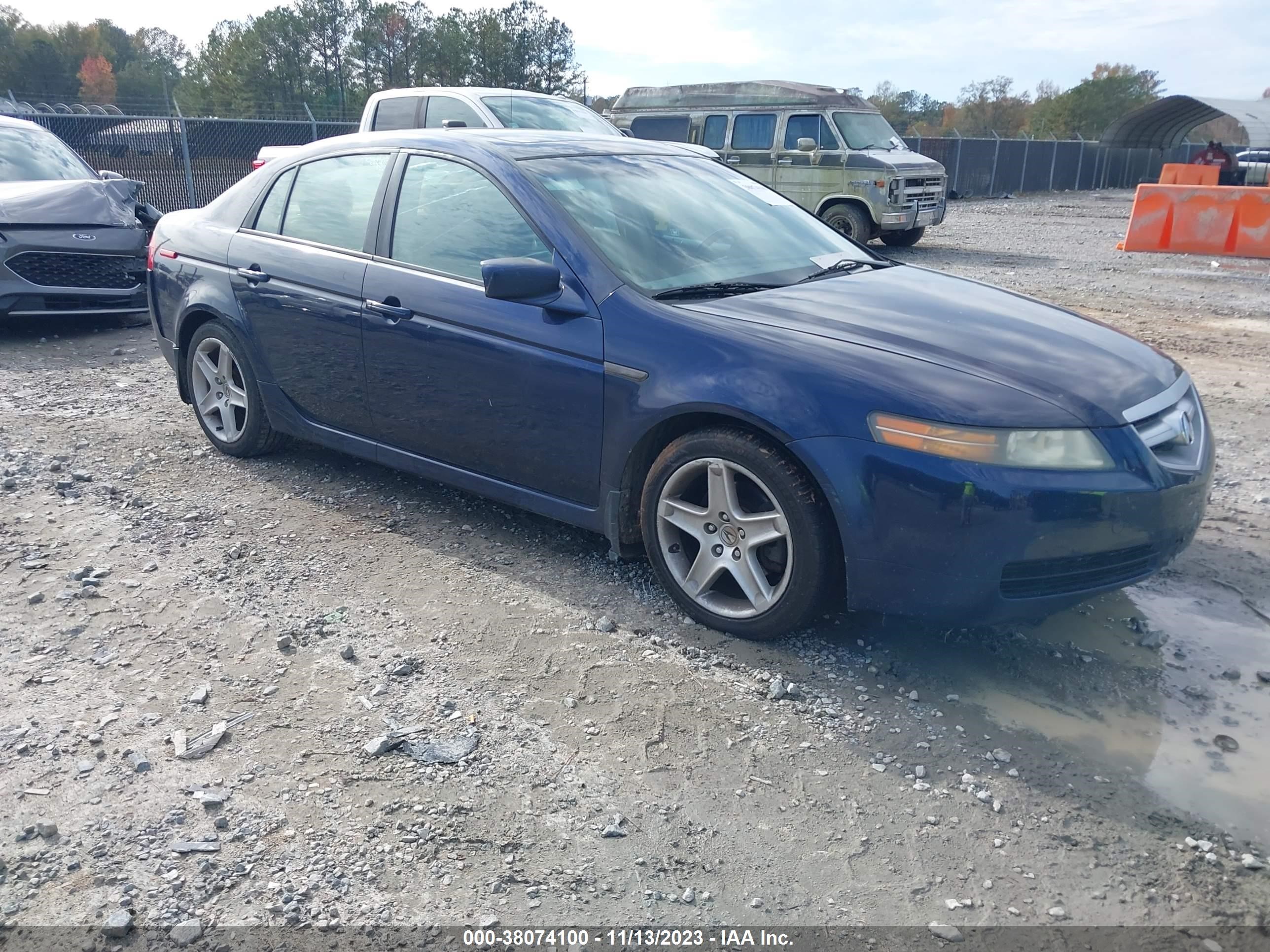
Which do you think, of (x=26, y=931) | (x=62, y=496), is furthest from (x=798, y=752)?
(x=62, y=496)

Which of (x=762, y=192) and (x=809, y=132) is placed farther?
(x=809, y=132)

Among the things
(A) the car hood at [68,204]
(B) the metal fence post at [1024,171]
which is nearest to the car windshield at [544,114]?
(A) the car hood at [68,204]

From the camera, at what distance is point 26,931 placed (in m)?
2.36

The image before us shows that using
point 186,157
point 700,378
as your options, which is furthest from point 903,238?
point 700,378

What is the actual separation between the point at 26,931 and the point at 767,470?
2345 millimetres

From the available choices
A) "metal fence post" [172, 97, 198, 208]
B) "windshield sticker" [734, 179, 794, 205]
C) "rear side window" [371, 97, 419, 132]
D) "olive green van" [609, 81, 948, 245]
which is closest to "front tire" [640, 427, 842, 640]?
"windshield sticker" [734, 179, 794, 205]

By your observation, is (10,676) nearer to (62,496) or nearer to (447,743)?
(447,743)

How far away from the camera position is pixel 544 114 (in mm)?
10578

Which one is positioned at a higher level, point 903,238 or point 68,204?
point 68,204

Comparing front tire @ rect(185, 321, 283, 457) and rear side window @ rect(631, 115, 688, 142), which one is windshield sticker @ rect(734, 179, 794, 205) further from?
rear side window @ rect(631, 115, 688, 142)

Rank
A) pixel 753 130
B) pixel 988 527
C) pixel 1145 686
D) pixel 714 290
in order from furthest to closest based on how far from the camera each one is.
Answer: pixel 753 130 < pixel 714 290 < pixel 1145 686 < pixel 988 527

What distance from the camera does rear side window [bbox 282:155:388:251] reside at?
4.65 meters

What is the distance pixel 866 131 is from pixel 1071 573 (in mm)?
13244

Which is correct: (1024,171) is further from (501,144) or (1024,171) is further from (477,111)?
(501,144)
